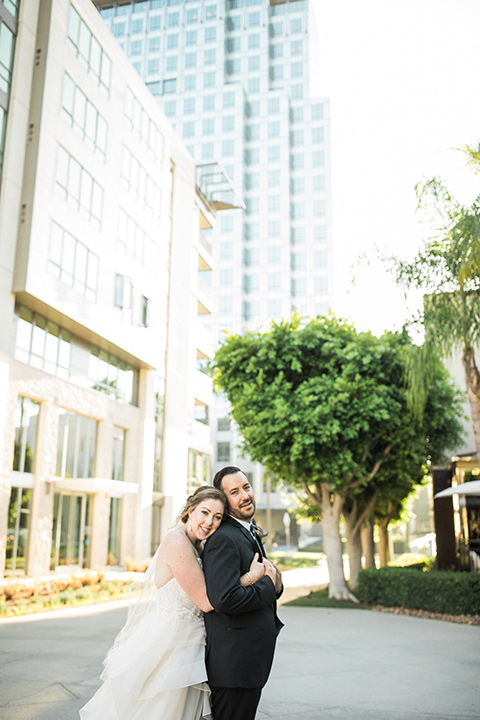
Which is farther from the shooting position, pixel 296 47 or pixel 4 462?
pixel 296 47

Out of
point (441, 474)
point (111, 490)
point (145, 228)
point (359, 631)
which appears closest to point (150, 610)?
point (359, 631)

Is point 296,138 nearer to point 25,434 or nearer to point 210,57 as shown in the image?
point 210,57

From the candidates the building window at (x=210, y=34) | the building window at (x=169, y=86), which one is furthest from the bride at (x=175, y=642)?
the building window at (x=210, y=34)

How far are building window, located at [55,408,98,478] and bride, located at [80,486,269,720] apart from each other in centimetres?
2083

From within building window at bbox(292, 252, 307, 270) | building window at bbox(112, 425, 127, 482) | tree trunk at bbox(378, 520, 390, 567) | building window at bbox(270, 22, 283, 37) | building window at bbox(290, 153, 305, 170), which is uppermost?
building window at bbox(270, 22, 283, 37)

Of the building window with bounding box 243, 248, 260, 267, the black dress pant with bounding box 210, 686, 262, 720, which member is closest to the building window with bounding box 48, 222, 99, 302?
the black dress pant with bounding box 210, 686, 262, 720

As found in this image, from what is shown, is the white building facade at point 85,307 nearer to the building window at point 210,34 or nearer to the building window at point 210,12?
the building window at point 210,34

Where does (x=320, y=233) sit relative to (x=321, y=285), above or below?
above

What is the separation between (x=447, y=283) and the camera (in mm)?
12945

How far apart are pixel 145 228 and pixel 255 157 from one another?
164 feet

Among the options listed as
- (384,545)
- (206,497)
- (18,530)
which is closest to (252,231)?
(384,545)

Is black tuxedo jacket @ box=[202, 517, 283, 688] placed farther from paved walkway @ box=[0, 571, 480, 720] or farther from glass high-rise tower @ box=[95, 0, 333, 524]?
glass high-rise tower @ box=[95, 0, 333, 524]

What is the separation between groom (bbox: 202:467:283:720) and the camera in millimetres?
3268

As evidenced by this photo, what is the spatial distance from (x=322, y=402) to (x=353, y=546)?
6.58m
